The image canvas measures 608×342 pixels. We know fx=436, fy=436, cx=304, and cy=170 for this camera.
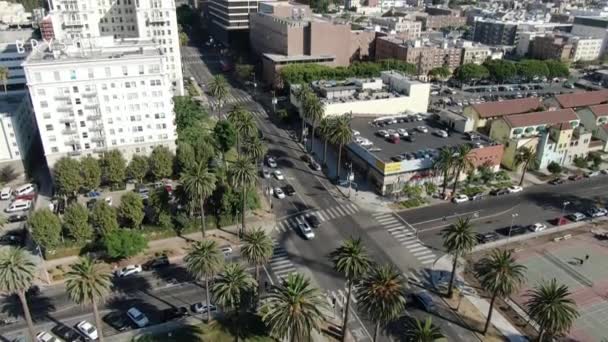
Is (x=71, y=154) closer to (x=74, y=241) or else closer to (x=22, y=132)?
(x=22, y=132)

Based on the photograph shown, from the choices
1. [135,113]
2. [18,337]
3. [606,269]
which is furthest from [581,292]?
[135,113]

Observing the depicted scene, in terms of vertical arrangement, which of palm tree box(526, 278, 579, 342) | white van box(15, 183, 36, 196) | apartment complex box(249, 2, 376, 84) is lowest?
white van box(15, 183, 36, 196)

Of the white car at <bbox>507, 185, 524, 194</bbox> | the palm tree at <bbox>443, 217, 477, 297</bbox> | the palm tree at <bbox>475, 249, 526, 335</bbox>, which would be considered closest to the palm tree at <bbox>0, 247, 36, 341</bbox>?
the palm tree at <bbox>443, 217, 477, 297</bbox>

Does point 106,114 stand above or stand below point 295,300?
above

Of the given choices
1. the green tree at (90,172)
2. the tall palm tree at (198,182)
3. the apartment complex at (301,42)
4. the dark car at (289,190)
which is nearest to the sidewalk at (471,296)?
the dark car at (289,190)

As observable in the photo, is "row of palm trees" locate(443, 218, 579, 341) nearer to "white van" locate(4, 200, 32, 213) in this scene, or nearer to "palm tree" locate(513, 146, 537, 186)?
"palm tree" locate(513, 146, 537, 186)
